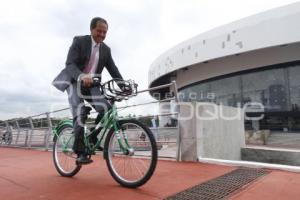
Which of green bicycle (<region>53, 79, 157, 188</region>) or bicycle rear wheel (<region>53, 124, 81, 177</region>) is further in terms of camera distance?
bicycle rear wheel (<region>53, 124, 81, 177</region>)

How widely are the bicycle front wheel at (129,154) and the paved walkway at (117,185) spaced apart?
0.12 m

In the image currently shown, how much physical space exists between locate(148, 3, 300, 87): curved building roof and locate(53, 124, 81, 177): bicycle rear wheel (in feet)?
60.1

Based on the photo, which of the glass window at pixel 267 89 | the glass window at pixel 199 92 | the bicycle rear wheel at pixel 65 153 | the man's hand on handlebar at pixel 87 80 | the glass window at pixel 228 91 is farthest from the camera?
the glass window at pixel 199 92

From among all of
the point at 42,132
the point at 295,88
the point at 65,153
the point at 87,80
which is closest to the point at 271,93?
the point at 295,88

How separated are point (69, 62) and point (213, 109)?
10.3ft

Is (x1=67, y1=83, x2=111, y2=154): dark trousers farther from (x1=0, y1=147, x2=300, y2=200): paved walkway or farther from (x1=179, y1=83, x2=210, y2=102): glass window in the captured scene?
(x1=179, y1=83, x2=210, y2=102): glass window

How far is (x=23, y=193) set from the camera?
311 cm

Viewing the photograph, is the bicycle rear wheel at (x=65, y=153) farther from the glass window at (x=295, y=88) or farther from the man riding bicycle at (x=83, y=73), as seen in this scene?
the glass window at (x=295, y=88)

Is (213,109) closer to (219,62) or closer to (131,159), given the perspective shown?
(131,159)

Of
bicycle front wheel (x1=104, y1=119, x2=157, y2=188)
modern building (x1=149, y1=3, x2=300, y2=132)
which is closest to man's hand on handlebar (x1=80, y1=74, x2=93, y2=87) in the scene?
bicycle front wheel (x1=104, y1=119, x2=157, y2=188)

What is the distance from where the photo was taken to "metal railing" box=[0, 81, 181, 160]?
5570 millimetres

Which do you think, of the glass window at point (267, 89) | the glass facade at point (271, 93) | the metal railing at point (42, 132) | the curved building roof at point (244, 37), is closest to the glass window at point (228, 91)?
the glass facade at point (271, 93)

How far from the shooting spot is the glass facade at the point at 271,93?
21.8 meters

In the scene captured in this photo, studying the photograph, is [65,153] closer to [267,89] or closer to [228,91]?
[267,89]
